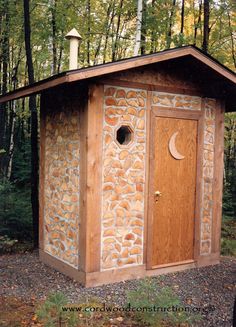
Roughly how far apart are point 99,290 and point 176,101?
3.05m

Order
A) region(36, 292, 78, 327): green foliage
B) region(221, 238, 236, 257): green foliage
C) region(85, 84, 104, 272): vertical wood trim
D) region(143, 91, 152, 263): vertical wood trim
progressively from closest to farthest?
1. region(36, 292, 78, 327): green foliage
2. region(85, 84, 104, 272): vertical wood trim
3. region(143, 91, 152, 263): vertical wood trim
4. region(221, 238, 236, 257): green foliage

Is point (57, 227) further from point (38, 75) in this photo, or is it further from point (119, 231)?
Answer: point (38, 75)

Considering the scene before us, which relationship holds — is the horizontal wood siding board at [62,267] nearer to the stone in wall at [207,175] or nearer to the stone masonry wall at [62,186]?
the stone masonry wall at [62,186]

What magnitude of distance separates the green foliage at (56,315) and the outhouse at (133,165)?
0.97 m

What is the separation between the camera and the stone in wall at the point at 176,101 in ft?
18.9

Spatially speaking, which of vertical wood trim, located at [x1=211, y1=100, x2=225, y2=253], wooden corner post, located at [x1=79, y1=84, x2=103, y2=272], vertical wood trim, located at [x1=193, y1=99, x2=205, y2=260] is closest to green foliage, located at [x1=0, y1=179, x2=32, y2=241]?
wooden corner post, located at [x1=79, y1=84, x2=103, y2=272]

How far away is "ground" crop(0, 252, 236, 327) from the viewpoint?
4.41 metres

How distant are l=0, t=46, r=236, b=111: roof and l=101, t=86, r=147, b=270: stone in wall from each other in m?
0.51

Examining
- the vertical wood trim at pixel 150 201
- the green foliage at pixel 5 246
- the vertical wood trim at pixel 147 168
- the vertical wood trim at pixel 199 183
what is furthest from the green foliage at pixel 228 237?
the green foliage at pixel 5 246

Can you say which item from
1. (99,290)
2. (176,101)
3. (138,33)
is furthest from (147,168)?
(138,33)

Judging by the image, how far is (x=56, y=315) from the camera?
4.27m

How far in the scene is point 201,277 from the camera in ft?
19.0

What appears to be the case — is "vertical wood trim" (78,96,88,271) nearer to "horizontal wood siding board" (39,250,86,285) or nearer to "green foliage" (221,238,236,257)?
"horizontal wood siding board" (39,250,86,285)

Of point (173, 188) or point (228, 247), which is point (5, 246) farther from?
point (228, 247)
